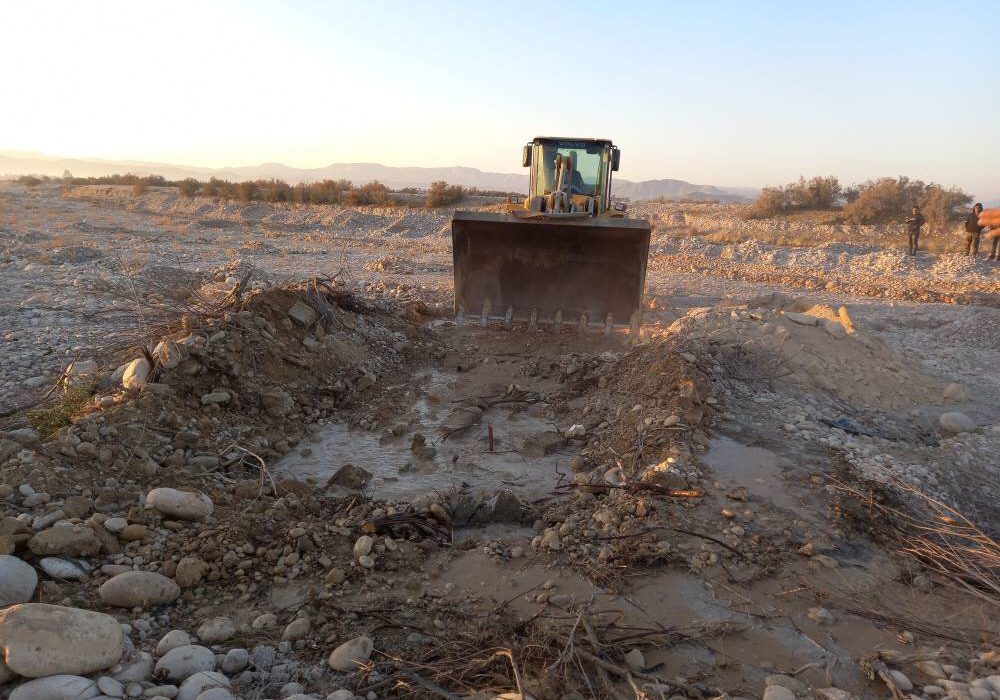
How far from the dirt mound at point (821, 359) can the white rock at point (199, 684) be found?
211 inches

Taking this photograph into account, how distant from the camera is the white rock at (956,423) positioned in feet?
18.6

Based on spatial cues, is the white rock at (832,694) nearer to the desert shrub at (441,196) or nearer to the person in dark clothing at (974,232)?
the person in dark clothing at (974,232)

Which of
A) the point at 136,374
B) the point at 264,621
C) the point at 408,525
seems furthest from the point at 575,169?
the point at 264,621

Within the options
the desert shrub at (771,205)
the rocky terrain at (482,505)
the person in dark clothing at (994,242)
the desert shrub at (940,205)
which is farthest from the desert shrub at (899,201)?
the rocky terrain at (482,505)

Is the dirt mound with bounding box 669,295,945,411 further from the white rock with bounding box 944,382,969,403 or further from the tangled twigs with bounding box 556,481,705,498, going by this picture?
the tangled twigs with bounding box 556,481,705,498

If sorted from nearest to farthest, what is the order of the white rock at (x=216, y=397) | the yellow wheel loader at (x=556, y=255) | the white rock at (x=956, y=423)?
1. the white rock at (x=216, y=397)
2. the white rock at (x=956, y=423)
3. the yellow wheel loader at (x=556, y=255)

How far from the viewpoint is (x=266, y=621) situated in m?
3.16

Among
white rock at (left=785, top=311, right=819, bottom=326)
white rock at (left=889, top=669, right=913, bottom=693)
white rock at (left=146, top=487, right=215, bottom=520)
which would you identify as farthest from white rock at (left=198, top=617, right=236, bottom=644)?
white rock at (left=785, top=311, right=819, bottom=326)

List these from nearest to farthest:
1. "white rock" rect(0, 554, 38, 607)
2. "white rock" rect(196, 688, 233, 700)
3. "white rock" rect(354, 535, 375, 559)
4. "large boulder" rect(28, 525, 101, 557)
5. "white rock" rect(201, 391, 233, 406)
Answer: "white rock" rect(196, 688, 233, 700) < "white rock" rect(0, 554, 38, 607) < "large boulder" rect(28, 525, 101, 557) < "white rock" rect(354, 535, 375, 559) < "white rock" rect(201, 391, 233, 406)

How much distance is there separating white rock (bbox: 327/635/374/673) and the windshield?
802cm

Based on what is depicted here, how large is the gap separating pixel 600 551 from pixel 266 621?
191cm

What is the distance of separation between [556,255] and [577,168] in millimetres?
1632

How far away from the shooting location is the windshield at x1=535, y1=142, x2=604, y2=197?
9.73m

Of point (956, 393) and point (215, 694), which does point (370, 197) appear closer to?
point (956, 393)
